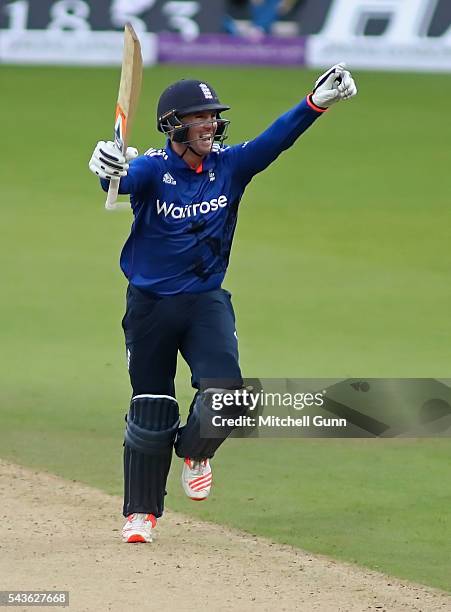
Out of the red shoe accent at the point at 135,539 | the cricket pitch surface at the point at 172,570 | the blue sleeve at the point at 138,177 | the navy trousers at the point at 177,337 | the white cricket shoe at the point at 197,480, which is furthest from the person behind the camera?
the white cricket shoe at the point at 197,480

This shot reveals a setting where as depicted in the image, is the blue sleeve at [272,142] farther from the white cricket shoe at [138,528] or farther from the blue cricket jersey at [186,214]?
the white cricket shoe at [138,528]

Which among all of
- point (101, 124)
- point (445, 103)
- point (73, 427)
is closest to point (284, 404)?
point (73, 427)

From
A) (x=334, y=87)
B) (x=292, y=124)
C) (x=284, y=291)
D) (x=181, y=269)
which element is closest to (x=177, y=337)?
(x=181, y=269)

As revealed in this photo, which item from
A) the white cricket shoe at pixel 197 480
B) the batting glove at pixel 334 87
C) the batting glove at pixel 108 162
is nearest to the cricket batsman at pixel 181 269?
the batting glove at pixel 334 87

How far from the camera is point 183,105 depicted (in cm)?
640

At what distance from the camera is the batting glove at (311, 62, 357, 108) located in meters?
6.27

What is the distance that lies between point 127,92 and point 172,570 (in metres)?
2.09

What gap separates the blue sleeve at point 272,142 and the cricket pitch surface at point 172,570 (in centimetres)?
171

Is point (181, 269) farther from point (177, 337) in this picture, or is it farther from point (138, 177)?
point (138, 177)

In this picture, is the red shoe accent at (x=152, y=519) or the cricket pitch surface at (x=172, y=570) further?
the red shoe accent at (x=152, y=519)

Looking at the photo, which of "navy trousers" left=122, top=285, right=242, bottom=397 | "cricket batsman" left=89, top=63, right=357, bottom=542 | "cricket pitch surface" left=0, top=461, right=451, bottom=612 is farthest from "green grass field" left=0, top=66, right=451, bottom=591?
"navy trousers" left=122, top=285, right=242, bottom=397

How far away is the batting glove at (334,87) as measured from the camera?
6270mm

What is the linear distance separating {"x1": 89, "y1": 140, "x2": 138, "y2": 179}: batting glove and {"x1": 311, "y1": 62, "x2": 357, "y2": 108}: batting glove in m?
0.94

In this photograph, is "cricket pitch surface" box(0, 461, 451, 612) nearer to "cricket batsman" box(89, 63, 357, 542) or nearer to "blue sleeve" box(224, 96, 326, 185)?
"cricket batsman" box(89, 63, 357, 542)
